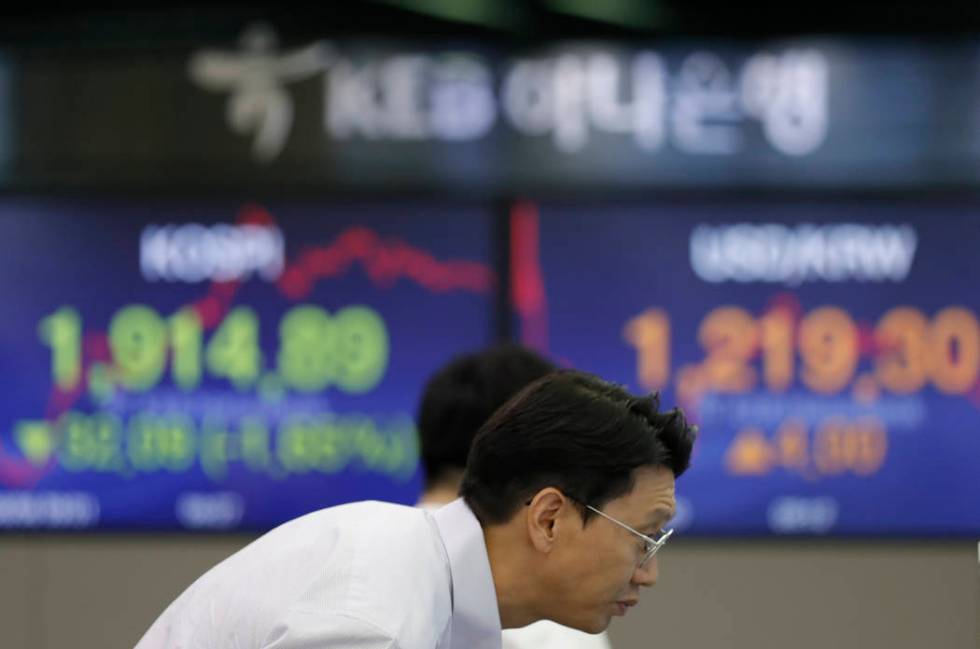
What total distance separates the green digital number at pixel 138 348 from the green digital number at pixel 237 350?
0.13 m

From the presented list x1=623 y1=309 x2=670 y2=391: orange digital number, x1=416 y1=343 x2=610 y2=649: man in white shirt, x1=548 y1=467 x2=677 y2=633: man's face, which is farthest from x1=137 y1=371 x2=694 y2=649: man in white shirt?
x1=623 y1=309 x2=670 y2=391: orange digital number

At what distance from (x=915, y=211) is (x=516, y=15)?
1191 millimetres

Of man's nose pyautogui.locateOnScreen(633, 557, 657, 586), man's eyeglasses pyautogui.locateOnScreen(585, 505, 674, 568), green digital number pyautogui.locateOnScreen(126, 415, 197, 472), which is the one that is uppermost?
man's eyeglasses pyautogui.locateOnScreen(585, 505, 674, 568)

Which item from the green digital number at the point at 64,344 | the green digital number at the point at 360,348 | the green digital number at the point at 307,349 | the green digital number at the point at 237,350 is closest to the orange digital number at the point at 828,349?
the green digital number at the point at 360,348

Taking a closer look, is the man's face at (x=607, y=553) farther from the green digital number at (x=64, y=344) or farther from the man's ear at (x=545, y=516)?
the green digital number at (x=64, y=344)

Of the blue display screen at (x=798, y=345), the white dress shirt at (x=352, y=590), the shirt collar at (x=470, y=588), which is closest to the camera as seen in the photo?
the white dress shirt at (x=352, y=590)

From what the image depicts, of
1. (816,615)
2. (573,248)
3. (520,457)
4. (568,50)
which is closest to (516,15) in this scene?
(568,50)

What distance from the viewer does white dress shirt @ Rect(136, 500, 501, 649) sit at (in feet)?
5.75

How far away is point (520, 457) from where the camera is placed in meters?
2.00

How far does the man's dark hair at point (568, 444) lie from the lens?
197 centimetres

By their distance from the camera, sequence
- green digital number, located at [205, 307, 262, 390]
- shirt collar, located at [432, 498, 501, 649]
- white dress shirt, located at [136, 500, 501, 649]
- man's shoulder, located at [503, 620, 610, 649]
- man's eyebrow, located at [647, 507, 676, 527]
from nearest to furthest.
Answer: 1. white dress shirt, located at [136, 500, 501, 649]
2. shirt collar, located at [432, 498, 501, 649]
3. man's eyebrow, located at [647, 507, 676, 527]
4. man's shoulder, located at [503, 620, 610, 649]
5. green digital number, located at [205, 307, 262, 390]

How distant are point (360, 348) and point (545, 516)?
9.38 ft

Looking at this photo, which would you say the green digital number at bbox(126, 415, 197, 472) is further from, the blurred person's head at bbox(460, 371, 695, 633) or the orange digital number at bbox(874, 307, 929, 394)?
the blurred person's head at bbox(460, 371, 695, 633)

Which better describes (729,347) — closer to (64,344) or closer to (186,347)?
(186,347)
